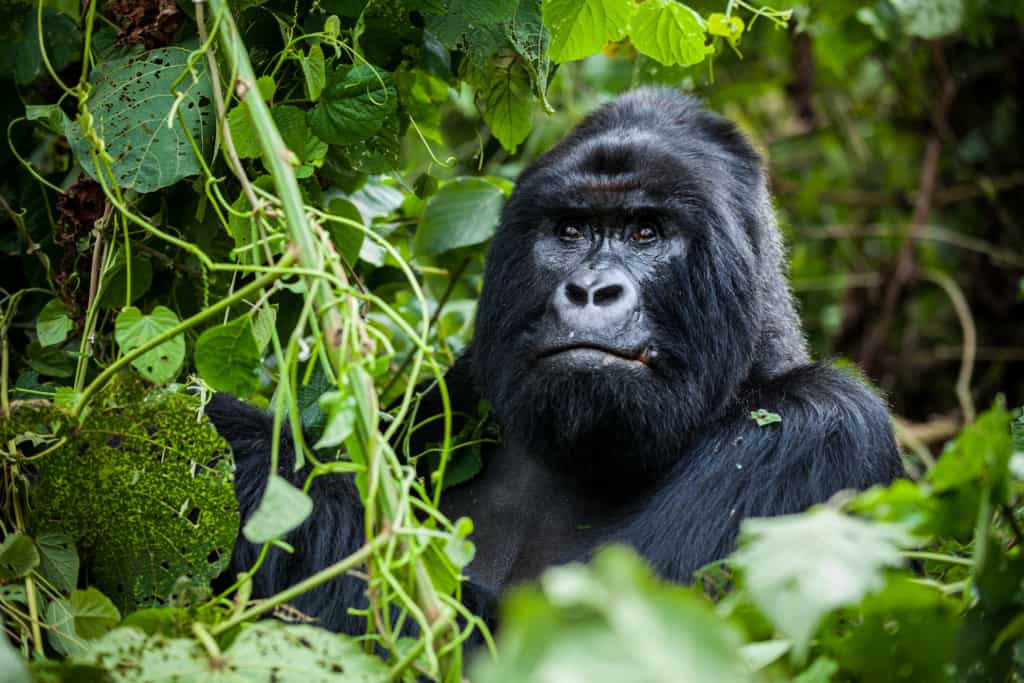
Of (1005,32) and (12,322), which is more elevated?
(1005,32)

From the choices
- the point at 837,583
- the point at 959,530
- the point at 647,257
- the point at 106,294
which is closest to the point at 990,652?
the point at 959,530

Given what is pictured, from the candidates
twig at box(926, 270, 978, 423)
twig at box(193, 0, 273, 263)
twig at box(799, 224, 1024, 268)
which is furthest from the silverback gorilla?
twig at box(799, 224, 1024, 268)

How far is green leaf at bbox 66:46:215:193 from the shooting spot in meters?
3.12

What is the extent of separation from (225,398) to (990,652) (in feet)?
8.26

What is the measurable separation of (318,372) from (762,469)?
4.42 feet

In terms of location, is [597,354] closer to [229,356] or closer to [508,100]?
[508,100]

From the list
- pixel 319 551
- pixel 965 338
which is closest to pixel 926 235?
pixel 965 338

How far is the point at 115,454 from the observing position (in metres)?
2.88

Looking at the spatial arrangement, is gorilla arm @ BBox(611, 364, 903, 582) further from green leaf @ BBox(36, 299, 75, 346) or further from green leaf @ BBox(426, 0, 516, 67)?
green leaf @ BBox(36, 299, 75, 346)

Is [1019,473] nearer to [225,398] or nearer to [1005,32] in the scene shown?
[225,398]

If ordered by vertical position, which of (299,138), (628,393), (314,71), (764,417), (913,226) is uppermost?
(314,71)

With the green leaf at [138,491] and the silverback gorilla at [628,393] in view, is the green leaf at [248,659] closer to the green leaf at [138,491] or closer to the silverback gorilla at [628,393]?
the green leaf at [138,491]

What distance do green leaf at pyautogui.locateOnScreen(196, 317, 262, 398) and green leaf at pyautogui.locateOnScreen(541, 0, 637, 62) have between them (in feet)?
4.08

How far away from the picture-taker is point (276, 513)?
6.81ft
